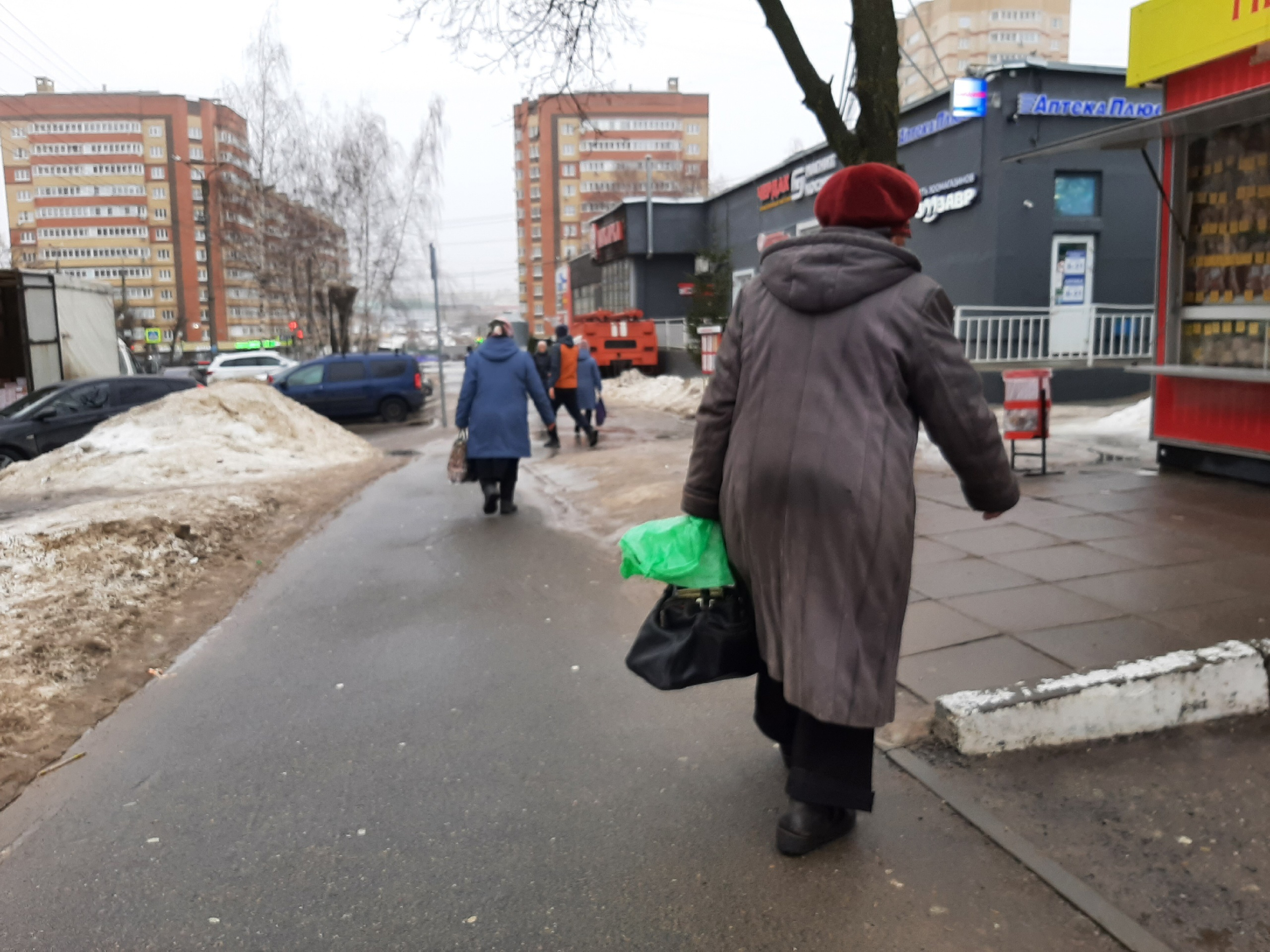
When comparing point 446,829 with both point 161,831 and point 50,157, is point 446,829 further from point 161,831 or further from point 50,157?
point 50,157

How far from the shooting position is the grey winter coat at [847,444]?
2.57 meters

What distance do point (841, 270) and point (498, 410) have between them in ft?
20.2

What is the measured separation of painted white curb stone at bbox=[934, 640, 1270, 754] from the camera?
350 cm

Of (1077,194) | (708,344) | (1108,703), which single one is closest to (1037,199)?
(1077,194)

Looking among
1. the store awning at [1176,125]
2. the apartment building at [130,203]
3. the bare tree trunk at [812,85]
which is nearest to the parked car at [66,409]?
the bare tree trunk at [812,85]

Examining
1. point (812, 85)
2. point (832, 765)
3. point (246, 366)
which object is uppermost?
point (812, 85)

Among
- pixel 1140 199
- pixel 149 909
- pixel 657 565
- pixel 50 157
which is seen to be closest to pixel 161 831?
pixel 149 909

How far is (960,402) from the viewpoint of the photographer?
2.65m

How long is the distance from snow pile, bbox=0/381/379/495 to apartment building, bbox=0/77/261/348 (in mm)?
78582

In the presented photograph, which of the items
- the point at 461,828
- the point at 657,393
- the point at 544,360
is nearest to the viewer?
the point at 461,828

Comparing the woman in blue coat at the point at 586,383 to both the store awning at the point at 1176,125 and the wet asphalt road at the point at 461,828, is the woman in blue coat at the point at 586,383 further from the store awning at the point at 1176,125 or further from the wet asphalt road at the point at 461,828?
the wet asphalt road at the point at 461,828

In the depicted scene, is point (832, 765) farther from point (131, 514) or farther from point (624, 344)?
point (624, 344)

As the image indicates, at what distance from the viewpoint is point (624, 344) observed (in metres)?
28.5

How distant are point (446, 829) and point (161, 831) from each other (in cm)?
95
